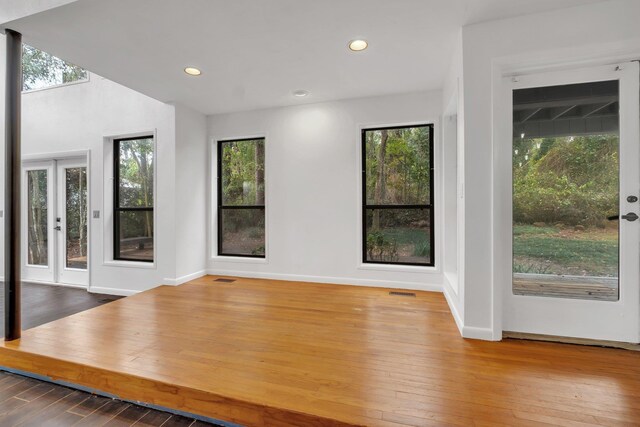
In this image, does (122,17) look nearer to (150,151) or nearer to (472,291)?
(150,151)

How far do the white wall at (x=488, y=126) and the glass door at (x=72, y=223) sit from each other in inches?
211

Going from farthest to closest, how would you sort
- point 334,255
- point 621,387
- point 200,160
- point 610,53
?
point 200,160, point 334,255, point 610,53, point 621,387

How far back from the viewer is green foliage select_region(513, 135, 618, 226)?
2.24m

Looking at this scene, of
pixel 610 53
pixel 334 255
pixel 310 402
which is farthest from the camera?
pixel 334 255

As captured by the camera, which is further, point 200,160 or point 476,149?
point 200,160

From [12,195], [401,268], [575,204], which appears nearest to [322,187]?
[401,268]

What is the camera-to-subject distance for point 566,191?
7.68 feet

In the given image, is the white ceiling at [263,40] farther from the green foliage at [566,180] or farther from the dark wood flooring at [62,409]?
the dark wood flooring at [62,409]

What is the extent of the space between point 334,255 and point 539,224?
2295 mm

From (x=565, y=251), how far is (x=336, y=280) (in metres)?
2.45

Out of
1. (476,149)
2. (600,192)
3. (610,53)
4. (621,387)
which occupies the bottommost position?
(621,387)

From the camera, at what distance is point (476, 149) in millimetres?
2348

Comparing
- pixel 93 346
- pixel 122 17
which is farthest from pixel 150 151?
pixel 93 346

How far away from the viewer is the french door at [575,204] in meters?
2.16
